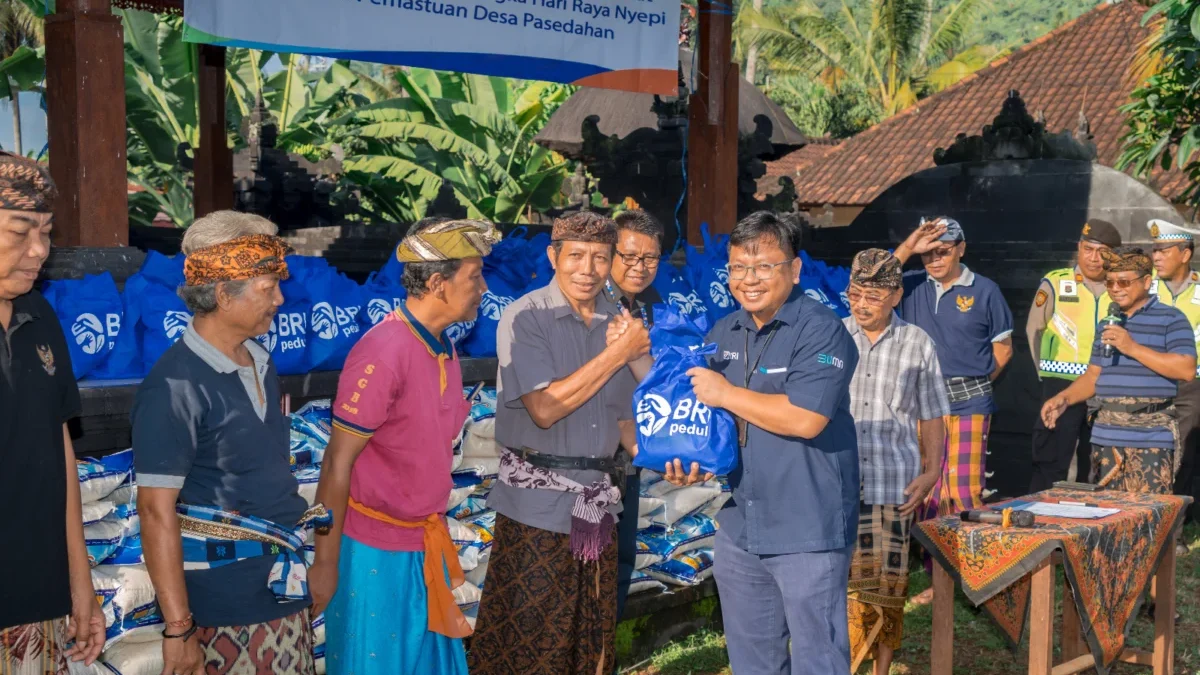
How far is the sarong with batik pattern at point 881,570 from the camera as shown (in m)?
5.29

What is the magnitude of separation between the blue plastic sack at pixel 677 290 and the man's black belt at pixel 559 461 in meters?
2.21

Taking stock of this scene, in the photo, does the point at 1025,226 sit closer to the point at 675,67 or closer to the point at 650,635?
the point at 675,67

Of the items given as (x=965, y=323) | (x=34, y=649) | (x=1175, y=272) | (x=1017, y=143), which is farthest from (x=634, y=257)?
(x=1017, y=143)

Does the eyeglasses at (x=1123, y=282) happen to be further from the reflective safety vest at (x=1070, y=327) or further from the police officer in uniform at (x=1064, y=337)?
the reflective safety vest at (x=1070, y=327)

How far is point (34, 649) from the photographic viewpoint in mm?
2830

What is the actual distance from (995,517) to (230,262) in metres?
3.35

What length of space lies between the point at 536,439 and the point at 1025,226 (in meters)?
6.54

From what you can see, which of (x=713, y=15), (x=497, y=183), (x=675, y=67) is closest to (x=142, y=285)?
(x=675, y=67)

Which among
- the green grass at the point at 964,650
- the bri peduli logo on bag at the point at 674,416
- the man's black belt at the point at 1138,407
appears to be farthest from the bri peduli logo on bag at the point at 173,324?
the man's black belt at the point at 1138,407

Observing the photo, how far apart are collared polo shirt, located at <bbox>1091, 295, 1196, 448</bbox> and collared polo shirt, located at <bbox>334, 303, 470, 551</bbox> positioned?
13.9ft

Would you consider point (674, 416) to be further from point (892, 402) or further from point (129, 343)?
point (129, 343)

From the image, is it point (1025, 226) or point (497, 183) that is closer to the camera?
point (1025, 226)

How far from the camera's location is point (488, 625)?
4109 mm

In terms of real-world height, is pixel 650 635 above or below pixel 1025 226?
below
